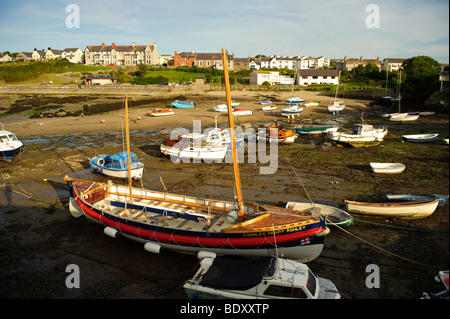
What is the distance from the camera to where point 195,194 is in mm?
18156

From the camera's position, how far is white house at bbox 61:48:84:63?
129 meters

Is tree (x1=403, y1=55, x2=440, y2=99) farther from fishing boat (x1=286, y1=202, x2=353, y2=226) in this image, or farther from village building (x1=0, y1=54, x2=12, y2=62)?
village building (x1=0, y1=54, x2=12, y2=62)

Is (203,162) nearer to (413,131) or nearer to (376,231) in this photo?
(376,231)

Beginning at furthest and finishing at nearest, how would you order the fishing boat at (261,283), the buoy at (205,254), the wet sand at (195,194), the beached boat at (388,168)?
the beached boat at (388,168)
the buoy at (205,254)
the wet sand at (195,194)
the fishing boat at (261,283)

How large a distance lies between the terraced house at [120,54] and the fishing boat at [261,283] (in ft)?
394

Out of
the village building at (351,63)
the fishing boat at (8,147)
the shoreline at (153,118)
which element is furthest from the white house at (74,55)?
the fishing boat at (8,147)

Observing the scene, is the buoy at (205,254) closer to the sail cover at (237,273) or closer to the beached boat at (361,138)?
the sail cover at (237,273)

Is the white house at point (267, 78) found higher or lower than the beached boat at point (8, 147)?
higher

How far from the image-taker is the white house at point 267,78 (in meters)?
82.6

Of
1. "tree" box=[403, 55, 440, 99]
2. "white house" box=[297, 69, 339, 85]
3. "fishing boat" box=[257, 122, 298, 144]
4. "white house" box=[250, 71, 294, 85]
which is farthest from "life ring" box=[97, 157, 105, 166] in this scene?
"white house" box=[297, 69, 339, 85]

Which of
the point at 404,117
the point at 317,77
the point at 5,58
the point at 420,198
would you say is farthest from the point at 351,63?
the point at 5,58

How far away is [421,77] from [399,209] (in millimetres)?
51744

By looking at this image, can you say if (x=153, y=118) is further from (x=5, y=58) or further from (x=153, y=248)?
(x=5, y=58)
